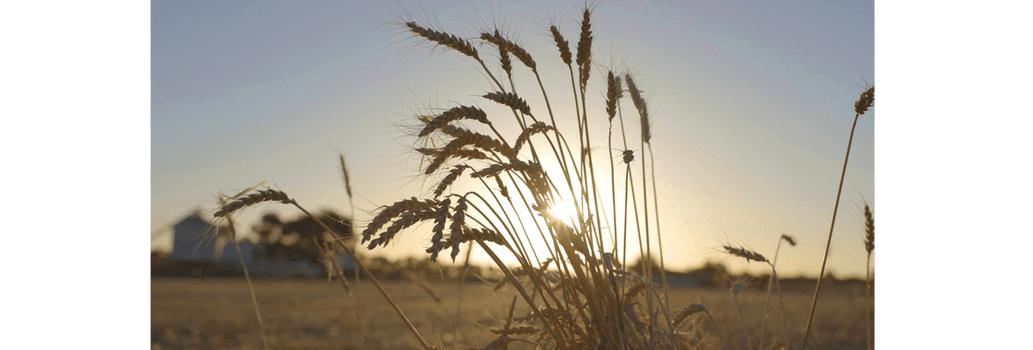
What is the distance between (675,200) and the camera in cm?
Result: 262

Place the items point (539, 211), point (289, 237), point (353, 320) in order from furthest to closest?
point (353, 320), point (289, 237), point (539, 211)

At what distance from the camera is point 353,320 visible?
6.55 metres

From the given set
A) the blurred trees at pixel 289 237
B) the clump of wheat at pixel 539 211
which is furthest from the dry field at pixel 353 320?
the clump of wheat at pixel 539 211

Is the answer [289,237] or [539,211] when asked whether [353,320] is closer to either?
[289,237]

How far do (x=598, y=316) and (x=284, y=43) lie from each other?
8.16 feet

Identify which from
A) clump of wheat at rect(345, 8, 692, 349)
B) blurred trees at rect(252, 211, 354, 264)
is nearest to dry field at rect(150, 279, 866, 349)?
blurred trees at rect(252, 211, 354, 264)

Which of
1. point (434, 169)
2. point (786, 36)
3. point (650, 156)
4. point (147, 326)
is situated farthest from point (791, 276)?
point (147, 326)

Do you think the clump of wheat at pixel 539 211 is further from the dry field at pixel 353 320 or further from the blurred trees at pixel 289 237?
the blurred trees at pixel 289 237

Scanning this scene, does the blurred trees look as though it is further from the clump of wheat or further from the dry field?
the clump of wheat

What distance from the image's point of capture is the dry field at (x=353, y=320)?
3564 mm

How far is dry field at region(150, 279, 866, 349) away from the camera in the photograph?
3564mm

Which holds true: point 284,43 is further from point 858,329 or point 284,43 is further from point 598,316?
point 858,329

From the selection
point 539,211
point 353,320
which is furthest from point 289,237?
point 353,320

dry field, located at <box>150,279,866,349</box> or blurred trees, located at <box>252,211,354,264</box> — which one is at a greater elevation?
blurred trees, located at <box>252,211,354,264</box>
